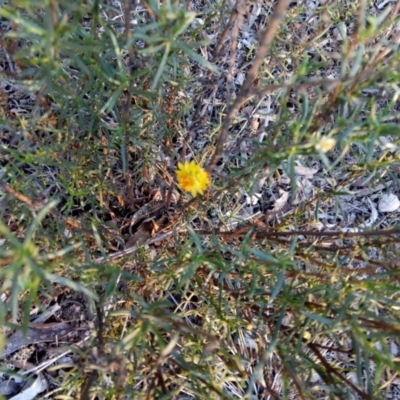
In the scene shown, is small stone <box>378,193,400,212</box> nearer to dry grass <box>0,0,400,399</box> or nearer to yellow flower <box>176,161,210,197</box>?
dry grass <box>0,0,400,399</box>

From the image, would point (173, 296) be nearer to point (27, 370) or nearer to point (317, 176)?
point (27, 370)

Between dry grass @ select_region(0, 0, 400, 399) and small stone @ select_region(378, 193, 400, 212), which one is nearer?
dry grass @ select_region(0, 0, 400, 399)

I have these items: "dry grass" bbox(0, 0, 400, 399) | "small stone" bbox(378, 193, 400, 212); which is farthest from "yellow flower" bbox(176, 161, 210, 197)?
"small stone" bbox(378, 193, 400, 212)

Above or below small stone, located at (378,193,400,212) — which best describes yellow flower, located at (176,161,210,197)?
above

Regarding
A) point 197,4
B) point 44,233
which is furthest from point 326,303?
point 197,4

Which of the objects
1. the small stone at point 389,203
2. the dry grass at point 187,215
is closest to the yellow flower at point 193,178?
the dry grass at point 187,215

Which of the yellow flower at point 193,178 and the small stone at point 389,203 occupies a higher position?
Answer: the yellow flower at point 193,178

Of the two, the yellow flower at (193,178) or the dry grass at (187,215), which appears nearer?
the dry grass at (187,215)

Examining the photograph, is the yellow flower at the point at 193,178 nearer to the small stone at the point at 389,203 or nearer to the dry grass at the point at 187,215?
the dry grass at the point at 187,215

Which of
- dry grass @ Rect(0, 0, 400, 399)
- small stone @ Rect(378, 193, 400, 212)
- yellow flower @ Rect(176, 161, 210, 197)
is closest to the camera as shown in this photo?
dry grass @ Rect(0, 0, 400, 399)

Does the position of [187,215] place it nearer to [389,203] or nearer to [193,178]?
[193,178]

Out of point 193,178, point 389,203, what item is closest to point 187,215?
point 193,178
